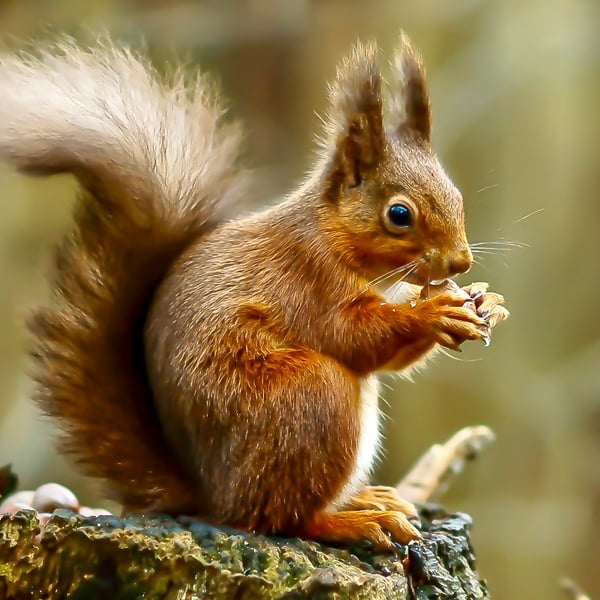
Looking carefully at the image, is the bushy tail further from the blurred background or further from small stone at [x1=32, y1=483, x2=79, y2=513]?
the blurred background

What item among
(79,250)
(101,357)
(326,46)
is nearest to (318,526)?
(101,357)

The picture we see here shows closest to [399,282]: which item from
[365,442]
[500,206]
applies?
[365,442]

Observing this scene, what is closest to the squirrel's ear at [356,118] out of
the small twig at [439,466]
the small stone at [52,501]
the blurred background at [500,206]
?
the small stone at [52,501]

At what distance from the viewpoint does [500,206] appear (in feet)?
10.8

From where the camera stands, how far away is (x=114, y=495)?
117cm

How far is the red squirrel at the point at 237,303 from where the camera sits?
1.06m

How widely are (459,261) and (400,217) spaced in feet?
0.29

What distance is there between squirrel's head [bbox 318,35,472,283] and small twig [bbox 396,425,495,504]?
0.61 m

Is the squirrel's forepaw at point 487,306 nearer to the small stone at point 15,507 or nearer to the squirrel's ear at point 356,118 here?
the squirrel's ear at point 356,118

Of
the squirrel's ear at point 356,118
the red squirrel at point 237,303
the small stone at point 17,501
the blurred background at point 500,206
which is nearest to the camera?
the red squirrel at point 237,303

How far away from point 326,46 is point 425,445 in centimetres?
146

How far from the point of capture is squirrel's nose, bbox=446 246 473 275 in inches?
44.2

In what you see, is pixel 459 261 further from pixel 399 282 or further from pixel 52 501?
pixel 52 501

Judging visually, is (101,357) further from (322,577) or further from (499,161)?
(499,161)
